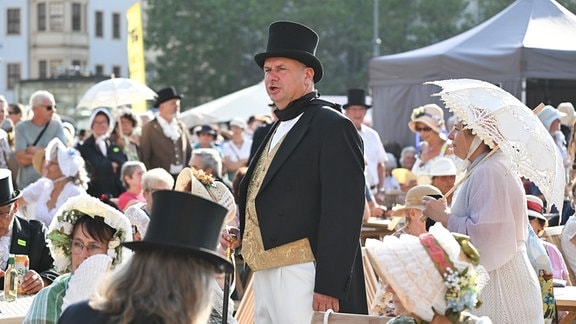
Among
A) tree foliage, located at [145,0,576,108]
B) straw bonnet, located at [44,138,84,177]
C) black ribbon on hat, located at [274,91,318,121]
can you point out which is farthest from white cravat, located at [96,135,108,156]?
tree foliage, located at [145,0,576,108]

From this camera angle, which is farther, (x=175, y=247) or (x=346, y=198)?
(x=346, y=198)

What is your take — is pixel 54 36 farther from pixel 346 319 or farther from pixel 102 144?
pixel 346 319

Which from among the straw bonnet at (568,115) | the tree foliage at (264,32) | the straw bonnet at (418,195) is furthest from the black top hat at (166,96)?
the tree foliage at (264,32)

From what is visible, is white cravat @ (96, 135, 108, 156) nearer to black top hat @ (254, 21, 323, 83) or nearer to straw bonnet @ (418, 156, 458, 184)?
straw bonnet @ (418, 156, 458, 184)

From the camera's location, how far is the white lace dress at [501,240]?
610cm

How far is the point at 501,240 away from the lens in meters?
6.09

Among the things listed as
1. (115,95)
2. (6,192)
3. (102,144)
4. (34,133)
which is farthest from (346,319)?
(115,95)

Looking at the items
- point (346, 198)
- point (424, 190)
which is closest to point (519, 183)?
point (346, 198)

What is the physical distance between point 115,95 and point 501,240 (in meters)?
10.9

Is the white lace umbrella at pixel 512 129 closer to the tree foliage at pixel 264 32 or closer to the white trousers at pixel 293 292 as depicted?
the white trousers at pixel 293 292

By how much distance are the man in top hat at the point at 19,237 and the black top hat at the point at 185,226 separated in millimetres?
3330

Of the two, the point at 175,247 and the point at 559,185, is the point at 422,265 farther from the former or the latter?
the point at 559,185

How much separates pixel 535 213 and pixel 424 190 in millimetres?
1049

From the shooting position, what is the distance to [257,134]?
12633mm
